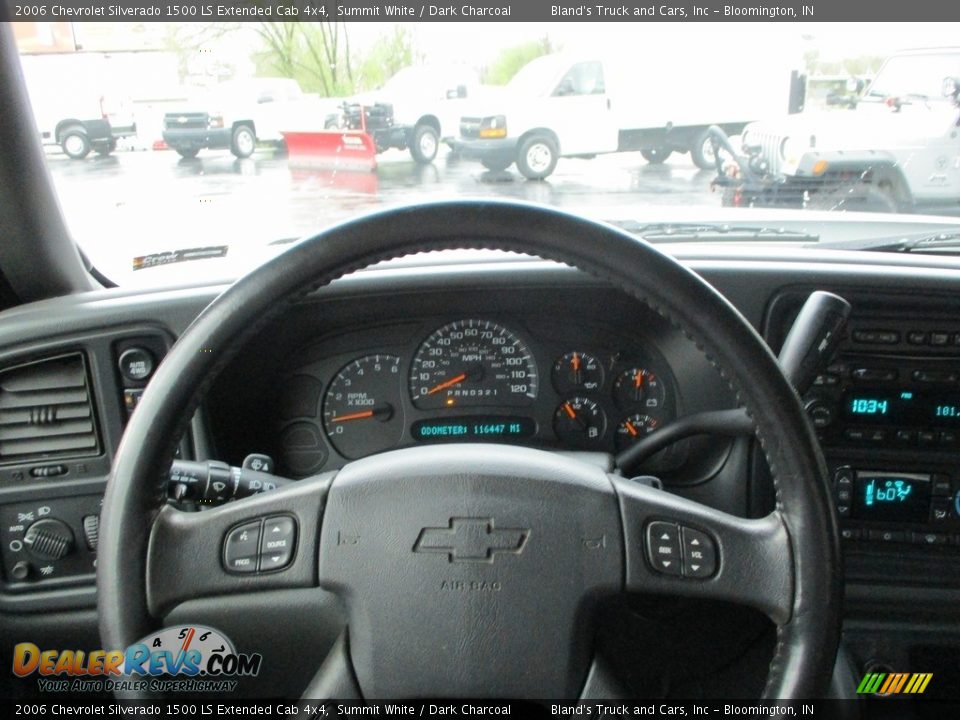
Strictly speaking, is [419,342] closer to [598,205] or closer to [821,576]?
[598,205]

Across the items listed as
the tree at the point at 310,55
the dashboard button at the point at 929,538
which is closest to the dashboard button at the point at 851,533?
the dashboard button at the point at 929,538

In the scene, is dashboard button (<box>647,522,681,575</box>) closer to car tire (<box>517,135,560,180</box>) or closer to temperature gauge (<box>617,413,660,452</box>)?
temperature gauge (<box>617,413,660,452</box>)

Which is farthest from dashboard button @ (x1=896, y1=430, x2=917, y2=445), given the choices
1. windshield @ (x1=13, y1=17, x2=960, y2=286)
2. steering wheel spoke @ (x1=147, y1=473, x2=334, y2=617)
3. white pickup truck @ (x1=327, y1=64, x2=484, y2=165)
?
steering wheel spoke @ (x1=147, y1=473, x2=334, y2=617)

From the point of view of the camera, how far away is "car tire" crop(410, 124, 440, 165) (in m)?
2.41

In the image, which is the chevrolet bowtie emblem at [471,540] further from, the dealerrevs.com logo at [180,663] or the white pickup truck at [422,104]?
the white pickup truck at [422,104]

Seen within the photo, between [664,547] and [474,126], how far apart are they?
1.44 metres


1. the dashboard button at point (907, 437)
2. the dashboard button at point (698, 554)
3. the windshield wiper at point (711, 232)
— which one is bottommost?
the dashboard button at point (907, 437)

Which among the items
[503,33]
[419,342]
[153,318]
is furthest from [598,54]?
[153,318]

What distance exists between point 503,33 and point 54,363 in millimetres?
1315

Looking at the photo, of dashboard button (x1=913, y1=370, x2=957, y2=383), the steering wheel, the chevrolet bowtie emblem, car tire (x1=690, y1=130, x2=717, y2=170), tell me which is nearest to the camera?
the steering wheel

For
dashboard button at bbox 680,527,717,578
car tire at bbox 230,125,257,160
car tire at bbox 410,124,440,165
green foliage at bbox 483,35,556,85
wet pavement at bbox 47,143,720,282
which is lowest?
dashboard button at bbox 680,527,717,578

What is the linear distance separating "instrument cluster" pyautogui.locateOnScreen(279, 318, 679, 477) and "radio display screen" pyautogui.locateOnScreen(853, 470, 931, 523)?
46 cm

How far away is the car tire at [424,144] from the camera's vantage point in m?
2.41

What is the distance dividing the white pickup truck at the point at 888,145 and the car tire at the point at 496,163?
676 mm
